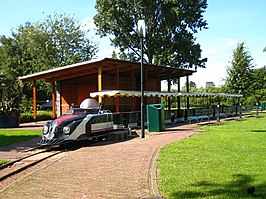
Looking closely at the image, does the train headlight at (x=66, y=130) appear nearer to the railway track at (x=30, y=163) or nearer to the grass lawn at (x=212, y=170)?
the railway track at (x=30, y=163)

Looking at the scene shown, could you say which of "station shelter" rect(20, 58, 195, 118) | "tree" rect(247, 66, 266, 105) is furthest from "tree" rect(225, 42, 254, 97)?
"station shelter" rect(20, 58, 195, 118)

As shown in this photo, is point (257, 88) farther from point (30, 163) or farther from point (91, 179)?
point (91, 179)

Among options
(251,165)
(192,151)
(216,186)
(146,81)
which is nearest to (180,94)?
(146,81)

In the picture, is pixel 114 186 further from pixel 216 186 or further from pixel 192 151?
pixel 192 151

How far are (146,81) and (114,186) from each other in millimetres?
23809

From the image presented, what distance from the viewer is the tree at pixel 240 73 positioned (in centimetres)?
4416

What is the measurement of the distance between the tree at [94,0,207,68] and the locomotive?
84.4 feet

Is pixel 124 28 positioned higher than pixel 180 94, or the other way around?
pixel 124 28

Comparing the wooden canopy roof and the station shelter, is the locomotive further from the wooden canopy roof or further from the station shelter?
the station shelter

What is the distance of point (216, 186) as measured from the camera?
643 centimetres

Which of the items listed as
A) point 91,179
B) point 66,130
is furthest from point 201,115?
point 91,179

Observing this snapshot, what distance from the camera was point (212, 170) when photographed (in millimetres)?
7762

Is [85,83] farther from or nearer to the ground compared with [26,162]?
farther from the ground

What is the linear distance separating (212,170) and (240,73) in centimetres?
3873
